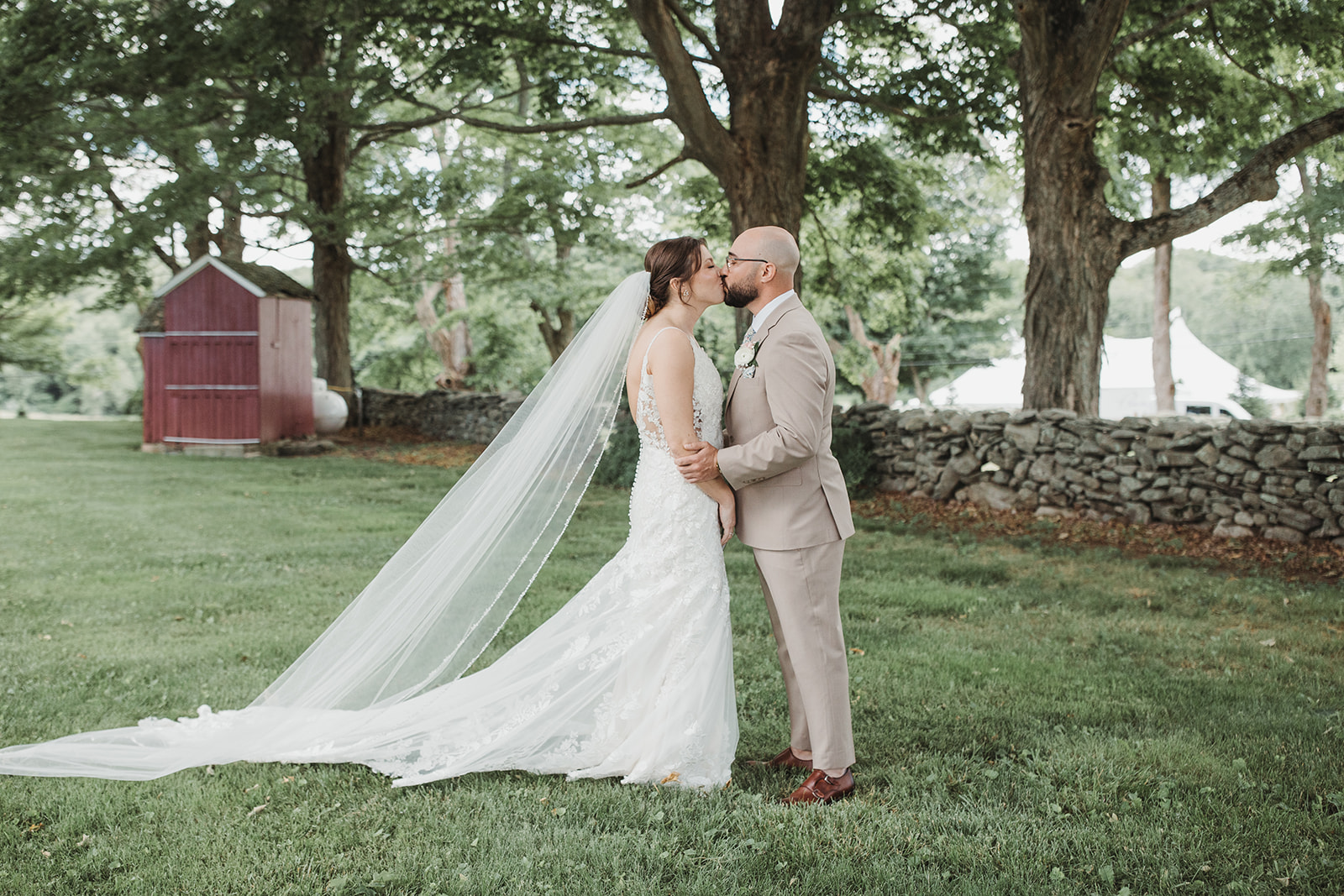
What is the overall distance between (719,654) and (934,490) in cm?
889

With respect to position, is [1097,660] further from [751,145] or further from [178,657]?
[751,145]

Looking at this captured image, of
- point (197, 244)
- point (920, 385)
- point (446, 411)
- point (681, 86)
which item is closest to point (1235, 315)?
point (920, 385)

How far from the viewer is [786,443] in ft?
11.6

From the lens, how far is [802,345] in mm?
3592

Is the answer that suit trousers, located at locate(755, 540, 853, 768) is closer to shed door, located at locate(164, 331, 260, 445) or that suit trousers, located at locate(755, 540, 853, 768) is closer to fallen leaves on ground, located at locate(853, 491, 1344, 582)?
fallen leaves on ground, located at locate(853, 491, 1344, 582)

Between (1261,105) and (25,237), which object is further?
(25,237)

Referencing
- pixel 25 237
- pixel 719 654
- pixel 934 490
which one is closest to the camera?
pixel 719 654

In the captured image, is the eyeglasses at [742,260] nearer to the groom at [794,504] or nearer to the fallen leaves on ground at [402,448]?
the groom at [794,504]

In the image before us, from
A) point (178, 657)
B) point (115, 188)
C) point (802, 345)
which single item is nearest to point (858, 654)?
point (802, 345)

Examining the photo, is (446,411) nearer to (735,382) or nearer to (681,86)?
(681,86)

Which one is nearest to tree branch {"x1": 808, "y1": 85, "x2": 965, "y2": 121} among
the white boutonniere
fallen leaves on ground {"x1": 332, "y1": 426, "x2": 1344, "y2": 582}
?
fallen leaves on ground {"x1": 332, "y1": 426, "x2": 1344, "y2": 582}

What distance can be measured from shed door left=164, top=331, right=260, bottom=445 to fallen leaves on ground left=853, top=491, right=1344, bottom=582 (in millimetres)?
12373

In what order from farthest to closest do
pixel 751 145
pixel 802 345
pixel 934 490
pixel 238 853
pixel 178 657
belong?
pixel 934 490
pixel 751 145
pixel 178 657
pixel 802 345
pixel 238 853

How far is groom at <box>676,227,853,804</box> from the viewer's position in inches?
145
